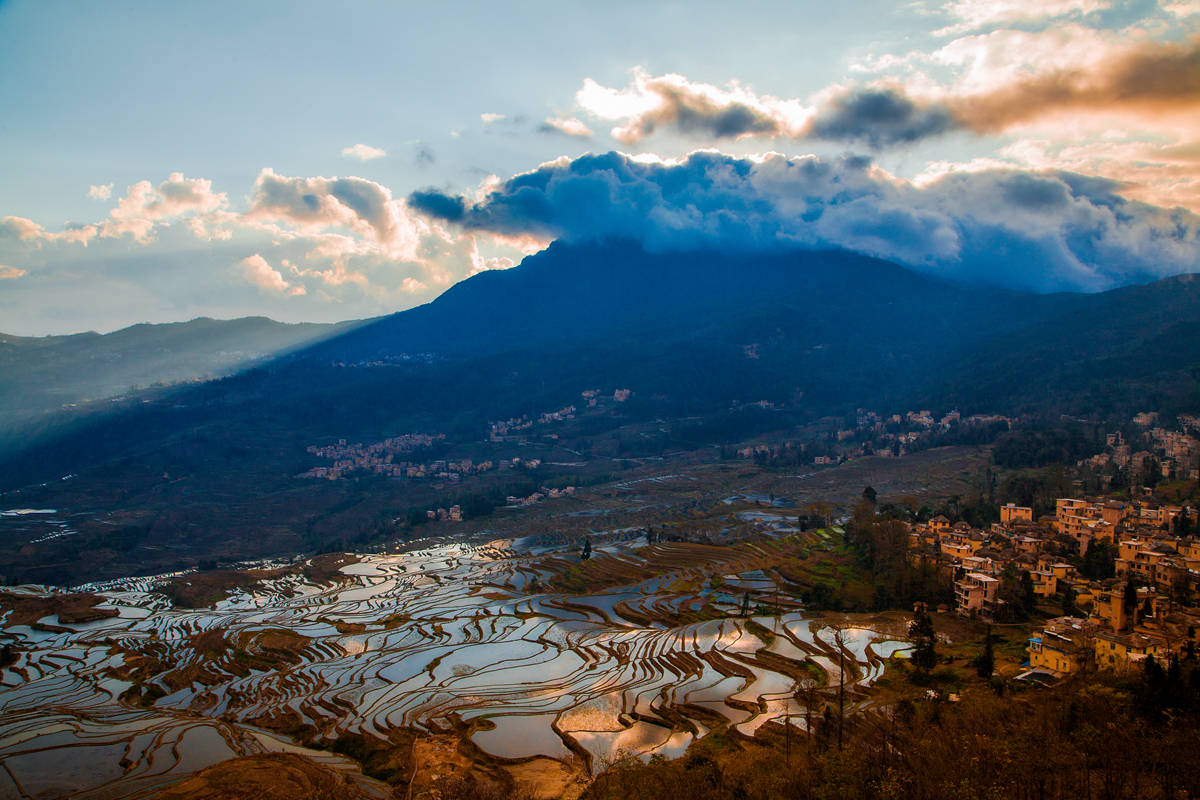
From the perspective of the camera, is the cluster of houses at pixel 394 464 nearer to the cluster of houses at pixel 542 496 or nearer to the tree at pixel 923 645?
the cluster of houses at pixel 542 496

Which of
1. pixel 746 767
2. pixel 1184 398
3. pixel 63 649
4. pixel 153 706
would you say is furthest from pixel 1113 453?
pixel 63 649

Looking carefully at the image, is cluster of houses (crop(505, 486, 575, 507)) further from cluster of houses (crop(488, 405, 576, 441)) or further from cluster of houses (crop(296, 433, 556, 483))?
cluster of houses (crop(488, 405, 576, 441))

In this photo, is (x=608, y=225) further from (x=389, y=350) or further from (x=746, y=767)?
(x=746, y=767)

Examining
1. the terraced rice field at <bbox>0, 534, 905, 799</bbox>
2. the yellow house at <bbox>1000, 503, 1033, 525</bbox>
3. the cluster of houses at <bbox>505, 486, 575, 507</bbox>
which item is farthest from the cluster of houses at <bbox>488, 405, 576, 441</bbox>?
the yellow house at <bbox>1000, 503, 1033, 525</bbox>

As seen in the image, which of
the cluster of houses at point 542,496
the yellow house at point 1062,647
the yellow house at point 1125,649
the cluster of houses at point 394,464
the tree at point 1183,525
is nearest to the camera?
the yellow house at point 1125,649

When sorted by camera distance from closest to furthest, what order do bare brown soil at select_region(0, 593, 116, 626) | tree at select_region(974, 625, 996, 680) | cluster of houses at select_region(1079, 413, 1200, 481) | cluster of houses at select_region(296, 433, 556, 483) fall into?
tree at select_region(974, 625, 996, 680) < bare brown soil at select_region(0, 593, 116, 626) < cluster of houses at select_region(1079, 413, 1200, 481) < cluster of houses at select_region(296, 433, 556, 483)

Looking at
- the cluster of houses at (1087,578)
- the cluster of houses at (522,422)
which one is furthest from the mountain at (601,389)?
the cluster of houses at (1087,578)
